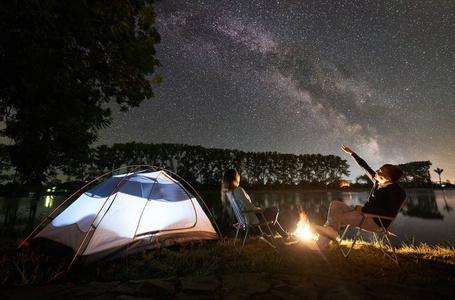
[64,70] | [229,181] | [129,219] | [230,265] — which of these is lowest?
[230,265]

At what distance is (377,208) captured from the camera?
3.78m

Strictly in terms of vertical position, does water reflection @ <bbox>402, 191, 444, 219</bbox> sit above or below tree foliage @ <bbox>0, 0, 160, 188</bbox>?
below

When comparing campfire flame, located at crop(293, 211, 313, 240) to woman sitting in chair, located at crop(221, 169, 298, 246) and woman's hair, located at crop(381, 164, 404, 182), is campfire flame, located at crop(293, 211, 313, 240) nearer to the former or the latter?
woman sitting in chair, located at crop(221, 169, 298, 246)

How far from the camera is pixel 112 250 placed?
159 inches

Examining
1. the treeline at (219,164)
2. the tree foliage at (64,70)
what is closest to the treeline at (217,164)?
the treeline at (219,164)

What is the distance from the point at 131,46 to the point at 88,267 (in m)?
5.63

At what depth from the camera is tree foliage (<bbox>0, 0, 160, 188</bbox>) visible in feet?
14.2

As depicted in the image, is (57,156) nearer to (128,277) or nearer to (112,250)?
(112,250)

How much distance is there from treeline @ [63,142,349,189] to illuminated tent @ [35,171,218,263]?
135ft

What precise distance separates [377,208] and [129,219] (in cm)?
476

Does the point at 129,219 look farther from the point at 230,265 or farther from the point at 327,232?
the point at 327,232

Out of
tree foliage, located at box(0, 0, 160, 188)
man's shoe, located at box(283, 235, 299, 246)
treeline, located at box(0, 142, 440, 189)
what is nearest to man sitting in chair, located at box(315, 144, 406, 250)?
man's shoe, located at box(283, 235, 299, 246)

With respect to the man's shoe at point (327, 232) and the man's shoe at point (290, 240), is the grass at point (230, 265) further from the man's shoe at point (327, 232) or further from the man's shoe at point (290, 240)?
the man's shoe at point (327, 232)

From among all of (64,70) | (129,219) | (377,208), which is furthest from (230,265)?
(64,70)
